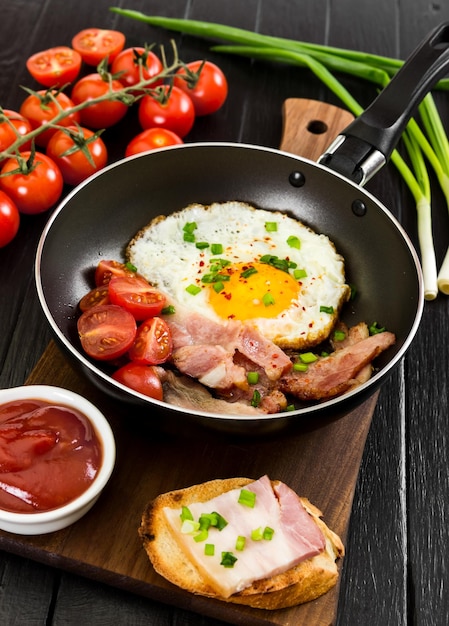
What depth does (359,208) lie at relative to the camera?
3.88m

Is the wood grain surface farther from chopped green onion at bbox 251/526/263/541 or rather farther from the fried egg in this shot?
the fried egg

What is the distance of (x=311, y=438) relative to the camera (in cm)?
322

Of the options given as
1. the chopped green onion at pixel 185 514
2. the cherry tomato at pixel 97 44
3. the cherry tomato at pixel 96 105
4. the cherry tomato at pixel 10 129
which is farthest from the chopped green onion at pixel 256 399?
the cherry tomato at pixel 97 44

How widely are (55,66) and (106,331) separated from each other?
236 cm

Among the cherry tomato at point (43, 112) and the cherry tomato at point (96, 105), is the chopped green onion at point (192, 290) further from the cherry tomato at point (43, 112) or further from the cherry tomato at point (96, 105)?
the cherry tomato at point (96, 105)

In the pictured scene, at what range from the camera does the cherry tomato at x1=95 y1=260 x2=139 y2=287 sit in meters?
3.58

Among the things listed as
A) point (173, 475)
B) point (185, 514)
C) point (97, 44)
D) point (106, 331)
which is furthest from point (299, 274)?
point (97, 44)

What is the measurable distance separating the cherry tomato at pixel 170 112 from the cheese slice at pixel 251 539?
2.60 metres

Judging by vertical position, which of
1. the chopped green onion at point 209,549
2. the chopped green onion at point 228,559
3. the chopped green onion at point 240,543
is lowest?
the chopped green onion at point 209,549

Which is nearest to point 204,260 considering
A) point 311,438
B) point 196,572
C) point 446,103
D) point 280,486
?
point 311,438

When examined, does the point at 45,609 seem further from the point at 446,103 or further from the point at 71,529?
the point at 446,103

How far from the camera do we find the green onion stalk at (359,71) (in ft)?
14.7

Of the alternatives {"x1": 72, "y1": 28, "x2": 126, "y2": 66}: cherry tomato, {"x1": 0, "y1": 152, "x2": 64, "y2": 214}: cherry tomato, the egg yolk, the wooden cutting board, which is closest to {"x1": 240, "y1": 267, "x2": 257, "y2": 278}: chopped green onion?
the egg yolk

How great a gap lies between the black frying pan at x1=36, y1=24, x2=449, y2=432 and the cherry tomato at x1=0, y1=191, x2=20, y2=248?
18.4 inches
